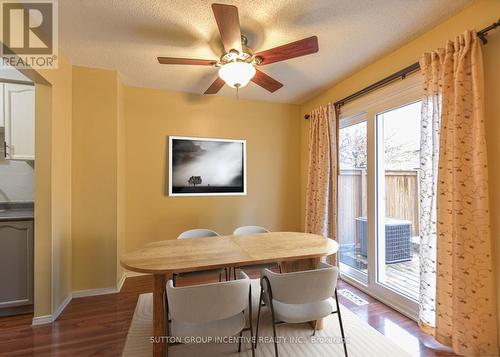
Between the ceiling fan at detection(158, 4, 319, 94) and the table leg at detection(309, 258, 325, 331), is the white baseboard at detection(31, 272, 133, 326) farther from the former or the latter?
the ceiling fan at detection(158, 4, 319, 94)

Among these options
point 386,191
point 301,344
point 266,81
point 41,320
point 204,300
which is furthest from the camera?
point 386,191

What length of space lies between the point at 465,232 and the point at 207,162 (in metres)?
2.79

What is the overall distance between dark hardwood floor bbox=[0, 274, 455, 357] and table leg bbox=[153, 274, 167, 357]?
46 centimetres

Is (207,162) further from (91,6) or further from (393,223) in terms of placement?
(393,223)

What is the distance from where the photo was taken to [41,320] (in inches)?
82.2

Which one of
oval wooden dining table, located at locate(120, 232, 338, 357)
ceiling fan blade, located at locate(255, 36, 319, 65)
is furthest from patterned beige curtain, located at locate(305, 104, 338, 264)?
ceiling fan blade, located at locate(255, 36, 319, 65)

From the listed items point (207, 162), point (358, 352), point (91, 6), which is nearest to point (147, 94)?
point (207, 162)

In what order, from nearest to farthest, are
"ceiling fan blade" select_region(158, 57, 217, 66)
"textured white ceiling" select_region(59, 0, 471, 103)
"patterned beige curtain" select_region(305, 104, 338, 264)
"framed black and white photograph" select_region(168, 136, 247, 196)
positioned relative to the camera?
"textured white ceiling" select_region(59, 0, 471, 103) → "ceiling fan blade" select_region(158, 57, 217, 66) → "patterned beige curtain" select_region(305, 104, 338, 264) → "framed black and white photograph" select_region(168, 136, 247, 196)

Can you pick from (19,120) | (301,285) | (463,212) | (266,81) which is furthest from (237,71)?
(19,120)

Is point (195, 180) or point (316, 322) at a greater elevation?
point (195, 180)

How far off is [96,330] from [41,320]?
0.55 meters

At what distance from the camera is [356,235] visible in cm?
300

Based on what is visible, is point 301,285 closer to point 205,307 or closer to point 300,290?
point 300,290

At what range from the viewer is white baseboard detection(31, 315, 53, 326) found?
2.08 m
